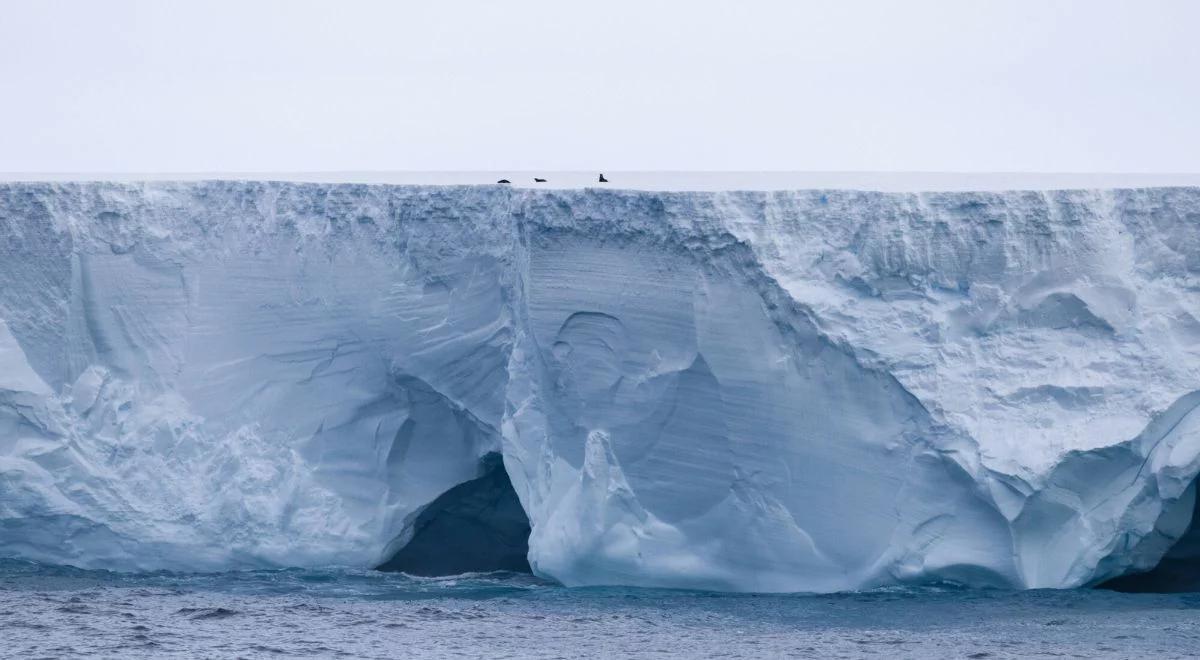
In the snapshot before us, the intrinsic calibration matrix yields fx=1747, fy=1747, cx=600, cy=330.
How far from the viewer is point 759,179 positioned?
457 inches

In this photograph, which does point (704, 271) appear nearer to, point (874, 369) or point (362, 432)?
point (874, 369)

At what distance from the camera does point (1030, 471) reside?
31.2 ft

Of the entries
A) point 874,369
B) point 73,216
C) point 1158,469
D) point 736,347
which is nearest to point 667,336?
point 736,347

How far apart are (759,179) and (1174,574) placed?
362cm

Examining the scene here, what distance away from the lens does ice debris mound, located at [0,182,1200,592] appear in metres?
9.78

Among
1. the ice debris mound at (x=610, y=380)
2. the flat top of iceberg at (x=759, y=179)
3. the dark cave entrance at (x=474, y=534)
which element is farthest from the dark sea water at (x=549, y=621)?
the flat top of iceberg at (x=759, y=179)

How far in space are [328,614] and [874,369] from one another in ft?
10.9

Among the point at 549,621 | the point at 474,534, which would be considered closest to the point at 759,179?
the point at 474,534

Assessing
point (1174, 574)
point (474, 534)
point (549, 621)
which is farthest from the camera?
point (474, 534)

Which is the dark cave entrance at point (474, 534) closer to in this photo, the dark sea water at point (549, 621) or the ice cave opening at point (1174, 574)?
the dark sea water at point (549, 621)

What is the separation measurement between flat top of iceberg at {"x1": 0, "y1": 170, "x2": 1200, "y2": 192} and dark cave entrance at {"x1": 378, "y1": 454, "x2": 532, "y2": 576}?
6.57 ft

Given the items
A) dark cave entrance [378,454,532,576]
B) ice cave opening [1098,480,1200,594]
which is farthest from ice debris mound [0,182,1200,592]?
ice cave opening [1098,480,1200,594]

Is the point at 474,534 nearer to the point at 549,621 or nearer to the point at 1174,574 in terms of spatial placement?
the point at 549,621

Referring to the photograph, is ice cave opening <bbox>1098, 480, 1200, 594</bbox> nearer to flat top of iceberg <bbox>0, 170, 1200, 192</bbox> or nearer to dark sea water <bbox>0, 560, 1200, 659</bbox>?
dark sea water <bbox>0, 560, 1200, 659</bbox>
